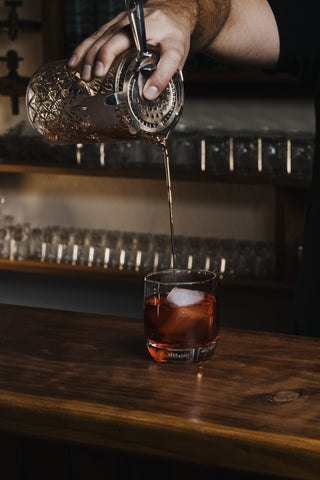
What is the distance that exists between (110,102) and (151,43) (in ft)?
0.45

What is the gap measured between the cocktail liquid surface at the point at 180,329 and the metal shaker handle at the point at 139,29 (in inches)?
15.3

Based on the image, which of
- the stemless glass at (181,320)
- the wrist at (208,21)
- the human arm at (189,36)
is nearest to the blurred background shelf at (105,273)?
the human arm at (189,36)

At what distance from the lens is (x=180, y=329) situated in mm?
1105

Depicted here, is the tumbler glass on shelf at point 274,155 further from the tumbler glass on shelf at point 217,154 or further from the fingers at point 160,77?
the fingers at point 160,77

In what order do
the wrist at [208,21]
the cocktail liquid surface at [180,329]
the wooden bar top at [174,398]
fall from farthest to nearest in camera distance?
the wrist at [208,21] < the cocktail liquid surface at [180,329] < the wooden bar top at [174,398]


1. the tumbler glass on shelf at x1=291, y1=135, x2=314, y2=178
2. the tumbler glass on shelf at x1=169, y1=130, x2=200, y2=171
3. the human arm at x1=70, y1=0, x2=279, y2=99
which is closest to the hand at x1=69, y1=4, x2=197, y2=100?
the human arm at x1=70, y1=0, x2=279, y2=99

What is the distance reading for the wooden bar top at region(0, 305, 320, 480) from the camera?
2.96 ft

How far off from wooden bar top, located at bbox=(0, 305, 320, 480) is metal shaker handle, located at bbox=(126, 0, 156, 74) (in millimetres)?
476

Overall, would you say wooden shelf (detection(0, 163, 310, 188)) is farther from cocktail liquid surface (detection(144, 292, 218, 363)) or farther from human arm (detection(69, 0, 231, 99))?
cocktail liquid surface (detection(144, 292, 218, 363))

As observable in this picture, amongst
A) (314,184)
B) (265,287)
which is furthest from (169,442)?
(265,287)

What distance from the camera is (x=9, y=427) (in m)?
1.03

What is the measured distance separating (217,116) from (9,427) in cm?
267

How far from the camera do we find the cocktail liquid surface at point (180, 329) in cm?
111

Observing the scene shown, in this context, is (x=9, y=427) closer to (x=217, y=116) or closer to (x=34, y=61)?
(x=217, y=116)
